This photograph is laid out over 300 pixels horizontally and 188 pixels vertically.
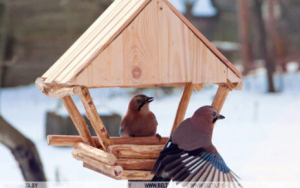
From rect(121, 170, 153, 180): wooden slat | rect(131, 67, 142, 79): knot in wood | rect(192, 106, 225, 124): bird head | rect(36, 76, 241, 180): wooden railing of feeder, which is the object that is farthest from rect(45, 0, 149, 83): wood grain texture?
rect(192, 106, 225, 124): bird head

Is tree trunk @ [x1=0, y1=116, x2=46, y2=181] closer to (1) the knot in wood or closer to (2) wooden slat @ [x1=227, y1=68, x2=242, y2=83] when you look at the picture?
(1) the knot in wood

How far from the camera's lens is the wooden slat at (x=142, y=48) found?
9.46ft

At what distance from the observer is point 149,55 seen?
292 centimetres

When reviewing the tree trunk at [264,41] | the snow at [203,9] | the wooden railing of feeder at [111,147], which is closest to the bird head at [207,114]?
the wooden railing of feeder at [111,147]

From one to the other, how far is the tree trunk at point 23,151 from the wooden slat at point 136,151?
9.13 feet

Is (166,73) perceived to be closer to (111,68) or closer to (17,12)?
(111,68)

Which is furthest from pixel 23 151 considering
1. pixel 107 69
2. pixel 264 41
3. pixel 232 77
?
pixel 264 41


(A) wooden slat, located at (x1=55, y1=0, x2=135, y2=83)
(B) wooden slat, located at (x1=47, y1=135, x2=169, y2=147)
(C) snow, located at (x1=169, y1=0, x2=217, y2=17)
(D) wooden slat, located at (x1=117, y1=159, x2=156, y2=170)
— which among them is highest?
(C) snow, located at (x1=169, y1=0, x2=217, y2=17)

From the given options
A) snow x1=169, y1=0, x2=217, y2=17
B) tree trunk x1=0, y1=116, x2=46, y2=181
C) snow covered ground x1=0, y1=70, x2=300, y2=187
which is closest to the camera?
Result: tree trunk x1=0, y1=116, x2=46, y2=181

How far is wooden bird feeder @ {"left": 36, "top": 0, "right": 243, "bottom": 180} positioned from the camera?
2.85 m

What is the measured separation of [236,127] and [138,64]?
813cm

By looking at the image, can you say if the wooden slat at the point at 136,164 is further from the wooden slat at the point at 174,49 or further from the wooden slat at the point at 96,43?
the wooden slat at the point at 96,43

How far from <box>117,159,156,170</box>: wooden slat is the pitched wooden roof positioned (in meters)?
0.51

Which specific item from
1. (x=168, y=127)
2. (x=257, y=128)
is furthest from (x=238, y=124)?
(x=168, y=127)
